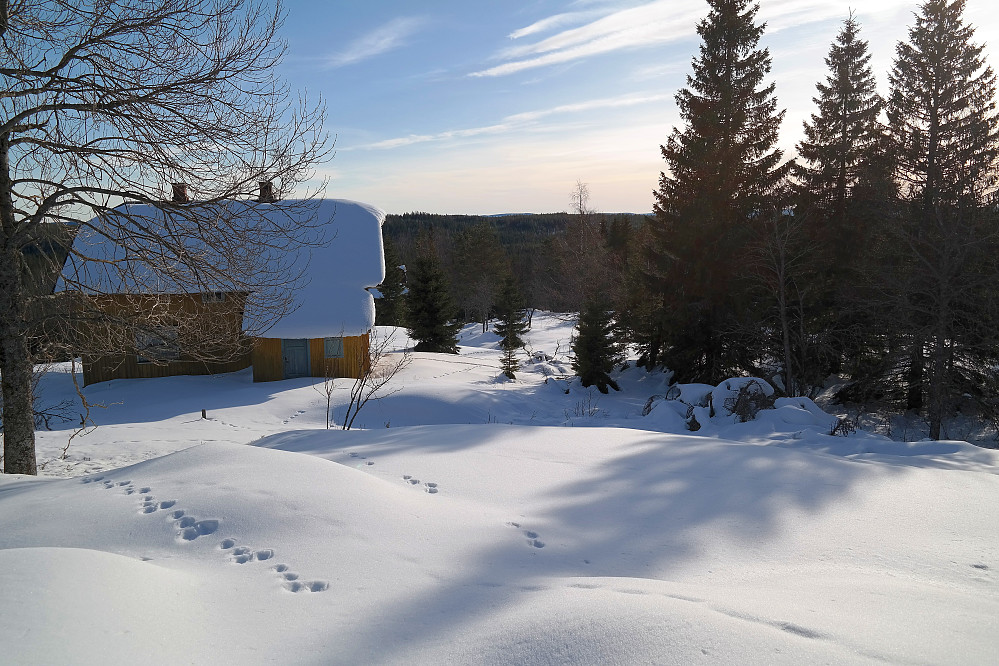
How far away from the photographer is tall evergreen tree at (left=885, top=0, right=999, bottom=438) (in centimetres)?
1386

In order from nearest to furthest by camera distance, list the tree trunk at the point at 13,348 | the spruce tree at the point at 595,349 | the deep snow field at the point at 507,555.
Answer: the deep snow field at the point at 507,555, the tree trunk at the point at 13,348, the spruce tree at the point at 595,349

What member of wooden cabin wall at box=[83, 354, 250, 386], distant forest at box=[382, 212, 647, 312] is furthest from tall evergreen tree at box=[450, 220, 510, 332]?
wooden cabin wall at box=[83, 354, 250, 386]

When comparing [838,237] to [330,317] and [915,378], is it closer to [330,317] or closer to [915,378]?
[915,378]

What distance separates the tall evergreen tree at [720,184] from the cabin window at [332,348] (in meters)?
12.0

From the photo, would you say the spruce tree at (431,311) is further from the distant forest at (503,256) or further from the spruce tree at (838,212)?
the spruce tree at (838,212)

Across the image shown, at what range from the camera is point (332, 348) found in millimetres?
20000

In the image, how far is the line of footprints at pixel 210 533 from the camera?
3359 mm

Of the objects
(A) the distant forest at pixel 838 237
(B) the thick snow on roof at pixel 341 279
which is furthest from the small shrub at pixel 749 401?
Result: (B) the thick snow on roof at pixel 341 279

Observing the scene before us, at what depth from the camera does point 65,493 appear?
4977 mm

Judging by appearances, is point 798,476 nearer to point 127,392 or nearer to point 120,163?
point 120,163

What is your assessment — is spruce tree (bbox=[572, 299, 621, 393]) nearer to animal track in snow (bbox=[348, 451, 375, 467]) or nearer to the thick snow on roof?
the thick snow on roof

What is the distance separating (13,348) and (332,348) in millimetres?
13208

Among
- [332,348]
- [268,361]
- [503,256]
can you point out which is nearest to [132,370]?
[268,361]

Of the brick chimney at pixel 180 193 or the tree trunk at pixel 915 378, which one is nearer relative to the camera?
the brick chimney at pixel 180 193
